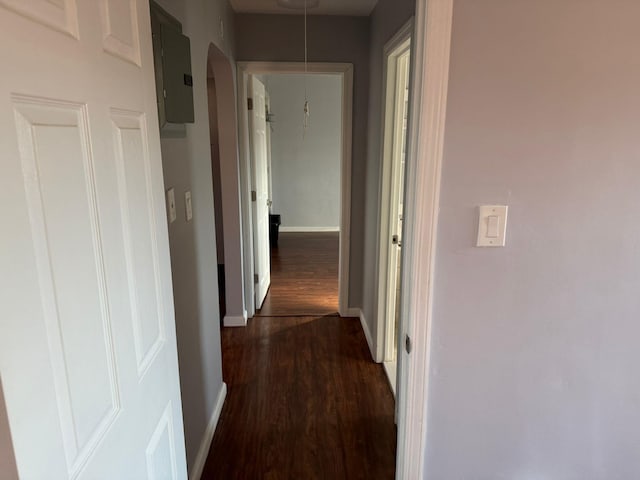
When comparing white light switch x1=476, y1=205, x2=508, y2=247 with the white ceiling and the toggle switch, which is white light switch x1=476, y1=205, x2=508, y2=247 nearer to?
the toggle switch

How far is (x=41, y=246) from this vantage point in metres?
0.59

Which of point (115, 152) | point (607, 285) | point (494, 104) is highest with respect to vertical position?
point (494, 104)

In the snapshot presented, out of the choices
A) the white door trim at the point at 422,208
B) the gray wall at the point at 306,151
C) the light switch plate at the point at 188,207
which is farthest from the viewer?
the gray wall at the point at 306,151

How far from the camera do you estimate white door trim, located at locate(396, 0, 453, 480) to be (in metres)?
1.03

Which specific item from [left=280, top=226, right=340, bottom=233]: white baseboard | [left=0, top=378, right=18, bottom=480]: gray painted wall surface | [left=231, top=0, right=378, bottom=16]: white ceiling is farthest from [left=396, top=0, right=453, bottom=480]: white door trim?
[left=280, top=226, right=340, bottom=233]: white baseboard

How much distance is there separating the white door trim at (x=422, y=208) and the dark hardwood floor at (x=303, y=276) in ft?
7.84

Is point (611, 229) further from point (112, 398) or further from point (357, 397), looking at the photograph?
point (357, 397)

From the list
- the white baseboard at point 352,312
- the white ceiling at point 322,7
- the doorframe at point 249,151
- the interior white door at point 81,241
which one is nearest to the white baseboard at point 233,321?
the doorframe at point 249,151

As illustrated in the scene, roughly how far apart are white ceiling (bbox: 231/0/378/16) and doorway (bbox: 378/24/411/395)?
60cm

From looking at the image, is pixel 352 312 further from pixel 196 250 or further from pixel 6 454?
pixel 6 454

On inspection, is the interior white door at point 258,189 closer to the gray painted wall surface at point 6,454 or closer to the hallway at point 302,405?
the hallway at point 302,405

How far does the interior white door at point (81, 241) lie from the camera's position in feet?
1.78

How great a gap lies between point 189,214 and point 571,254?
1376 mm

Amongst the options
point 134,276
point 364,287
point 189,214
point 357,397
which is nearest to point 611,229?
point 134,276
